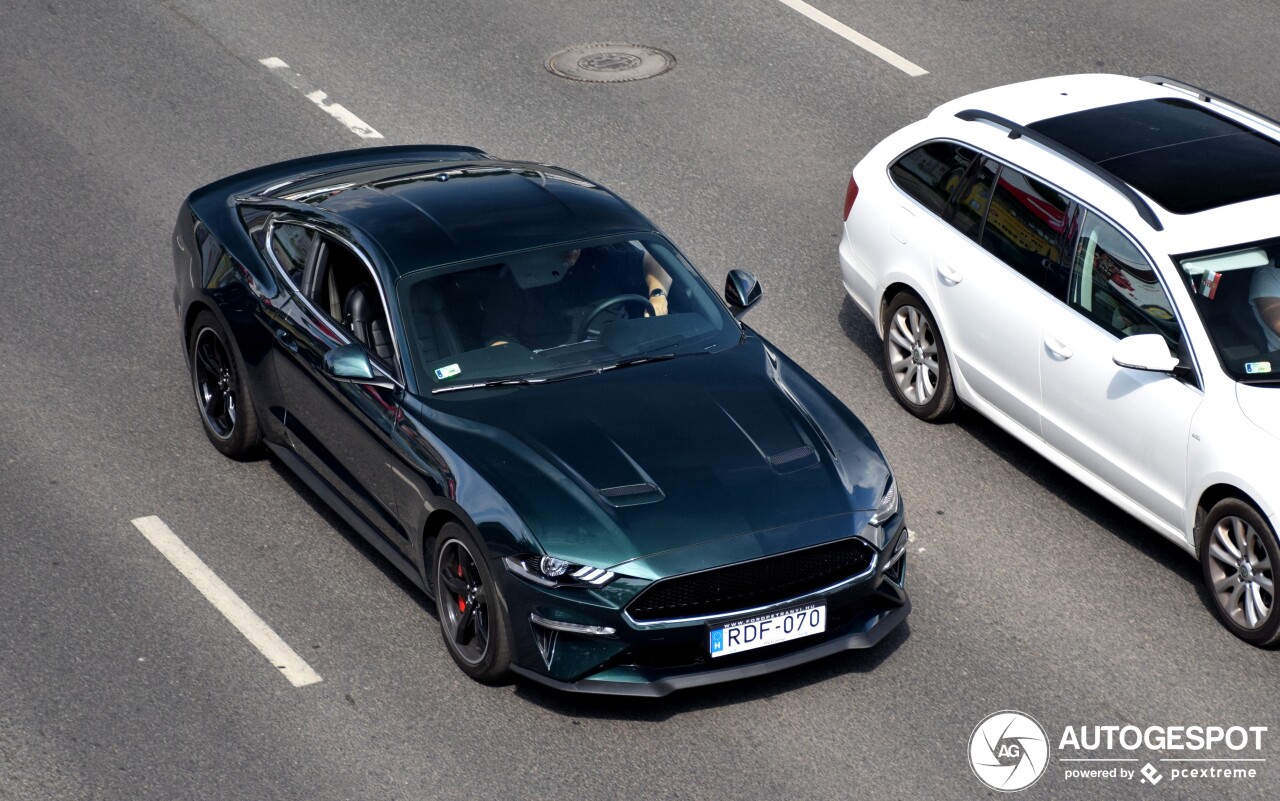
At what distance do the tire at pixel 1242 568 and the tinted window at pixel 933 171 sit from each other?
104 inches

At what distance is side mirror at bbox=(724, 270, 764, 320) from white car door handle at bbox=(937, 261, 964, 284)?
1.34m

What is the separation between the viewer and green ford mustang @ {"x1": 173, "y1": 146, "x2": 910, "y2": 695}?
6430mm

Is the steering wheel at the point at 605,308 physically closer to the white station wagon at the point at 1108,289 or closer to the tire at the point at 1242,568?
the white station wagon at the point at 1108,289

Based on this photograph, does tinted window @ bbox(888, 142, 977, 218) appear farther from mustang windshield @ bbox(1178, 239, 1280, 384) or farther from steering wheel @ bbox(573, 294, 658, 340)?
steering wheel @ bbox(573, 294, 658, 340)

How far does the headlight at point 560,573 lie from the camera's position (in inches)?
249

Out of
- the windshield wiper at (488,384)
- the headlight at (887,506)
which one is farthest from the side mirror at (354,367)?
the headlight at (887,506)

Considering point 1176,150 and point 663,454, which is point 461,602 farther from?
point 1176,150

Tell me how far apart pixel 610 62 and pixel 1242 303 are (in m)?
7.61

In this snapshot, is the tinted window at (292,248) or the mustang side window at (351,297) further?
the tinted window at (292,248)

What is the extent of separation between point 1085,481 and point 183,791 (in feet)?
15.3

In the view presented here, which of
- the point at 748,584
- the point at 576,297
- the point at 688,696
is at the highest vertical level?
the point at 576,297

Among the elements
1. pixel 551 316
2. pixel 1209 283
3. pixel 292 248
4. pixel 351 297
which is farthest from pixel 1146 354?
pixel 292 248

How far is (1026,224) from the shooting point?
8.61 meters

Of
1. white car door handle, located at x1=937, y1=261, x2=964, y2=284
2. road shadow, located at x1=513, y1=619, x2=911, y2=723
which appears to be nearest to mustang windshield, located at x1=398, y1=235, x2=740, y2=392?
road shadow, located at x1=513, y1=619, x2=911, y2=723
